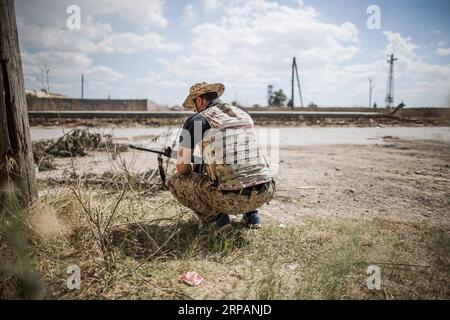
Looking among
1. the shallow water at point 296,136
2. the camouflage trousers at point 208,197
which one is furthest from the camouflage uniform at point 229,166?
the shallow water at point 296,136

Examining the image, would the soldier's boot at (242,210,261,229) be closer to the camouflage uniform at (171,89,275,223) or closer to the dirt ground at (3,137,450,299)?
the dirt ground at (3,137,450,299)

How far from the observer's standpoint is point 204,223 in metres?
2.97

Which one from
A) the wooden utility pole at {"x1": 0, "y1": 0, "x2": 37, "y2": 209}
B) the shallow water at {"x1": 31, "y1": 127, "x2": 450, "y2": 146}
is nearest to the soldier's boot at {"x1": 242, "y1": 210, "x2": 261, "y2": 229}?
the wooden utility pole at {"x1": 0, "y1": 0, "x2": 37, "y2": 209}

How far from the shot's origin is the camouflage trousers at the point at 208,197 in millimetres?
2676

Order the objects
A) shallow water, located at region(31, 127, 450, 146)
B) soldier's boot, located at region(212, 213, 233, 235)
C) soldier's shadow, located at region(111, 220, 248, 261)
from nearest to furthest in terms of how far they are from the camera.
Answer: soldier's shadow, located at region(111, 220, 248, 261), soldier's boot, located at region(212, 213, 233, 235), shallow water, located at region(31, 127, 450, 146)

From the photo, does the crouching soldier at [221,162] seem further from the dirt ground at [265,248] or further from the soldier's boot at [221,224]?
the dirt ground at [265,248]

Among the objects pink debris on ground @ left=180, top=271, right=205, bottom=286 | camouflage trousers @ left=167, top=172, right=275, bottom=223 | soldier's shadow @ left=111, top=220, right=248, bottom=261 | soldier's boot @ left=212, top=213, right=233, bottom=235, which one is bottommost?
pink debris on ground @ left=180, top=271, right=205, bottom=286

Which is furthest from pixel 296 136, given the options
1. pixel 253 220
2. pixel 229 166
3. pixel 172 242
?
pixel 172 242

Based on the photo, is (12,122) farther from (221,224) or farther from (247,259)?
(247,259)

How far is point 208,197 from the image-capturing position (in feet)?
9.12

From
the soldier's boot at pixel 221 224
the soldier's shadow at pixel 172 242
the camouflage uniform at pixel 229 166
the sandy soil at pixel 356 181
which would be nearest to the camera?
the soldier's shadow at pixel 172 242

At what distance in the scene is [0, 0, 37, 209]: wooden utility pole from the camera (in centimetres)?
248

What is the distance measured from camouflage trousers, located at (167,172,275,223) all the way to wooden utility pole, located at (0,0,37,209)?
1.35m

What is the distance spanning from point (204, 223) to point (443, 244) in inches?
88.3
